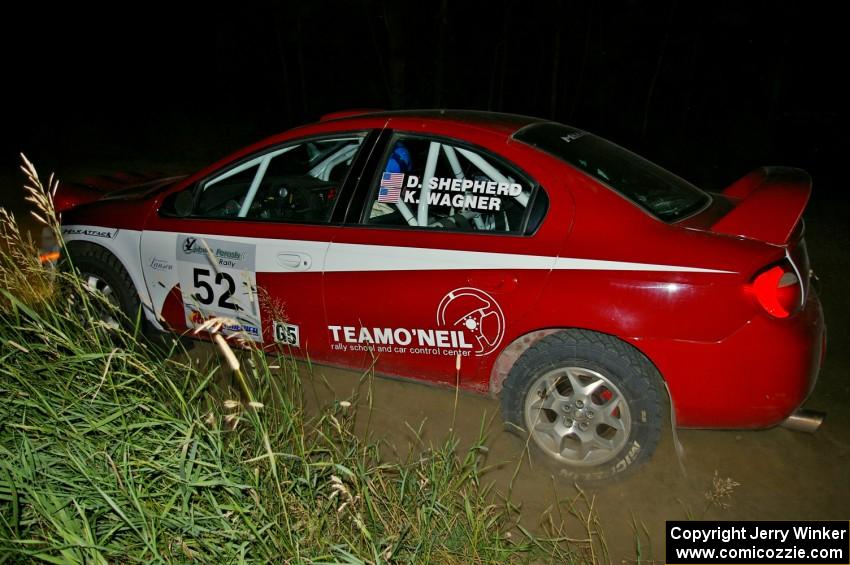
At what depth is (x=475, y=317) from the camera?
11.3 ft

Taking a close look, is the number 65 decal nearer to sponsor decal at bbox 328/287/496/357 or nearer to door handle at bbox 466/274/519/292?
sponsor decal at bbox 328/287/496/357

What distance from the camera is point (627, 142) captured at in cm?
1509

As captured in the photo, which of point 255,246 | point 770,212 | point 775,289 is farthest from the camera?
point 255,246

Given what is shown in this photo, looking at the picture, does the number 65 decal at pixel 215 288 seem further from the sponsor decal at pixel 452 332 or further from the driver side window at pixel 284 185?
the sponsor decal at pixel 452 332

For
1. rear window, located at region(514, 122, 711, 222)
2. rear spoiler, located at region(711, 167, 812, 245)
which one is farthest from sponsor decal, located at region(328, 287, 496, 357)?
rear spoiler, located at region(711, 167, 812, 245)

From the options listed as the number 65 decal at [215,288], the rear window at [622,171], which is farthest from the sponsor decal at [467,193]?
the number 65 decal at [215,288]

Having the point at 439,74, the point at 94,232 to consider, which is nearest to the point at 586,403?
the point at 94,232

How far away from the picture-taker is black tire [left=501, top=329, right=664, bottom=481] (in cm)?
326

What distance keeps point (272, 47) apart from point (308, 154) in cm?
1559

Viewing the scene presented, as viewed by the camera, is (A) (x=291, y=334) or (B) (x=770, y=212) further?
(A) (x=291, y=334)

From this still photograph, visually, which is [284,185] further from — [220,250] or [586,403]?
[586,403]

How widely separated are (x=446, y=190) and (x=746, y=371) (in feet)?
5.20

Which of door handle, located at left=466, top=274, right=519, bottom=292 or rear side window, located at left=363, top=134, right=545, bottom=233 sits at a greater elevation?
rear side window, located at left=363, top=134, right=545, bottom=233

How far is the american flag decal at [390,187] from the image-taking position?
12.2 ft
